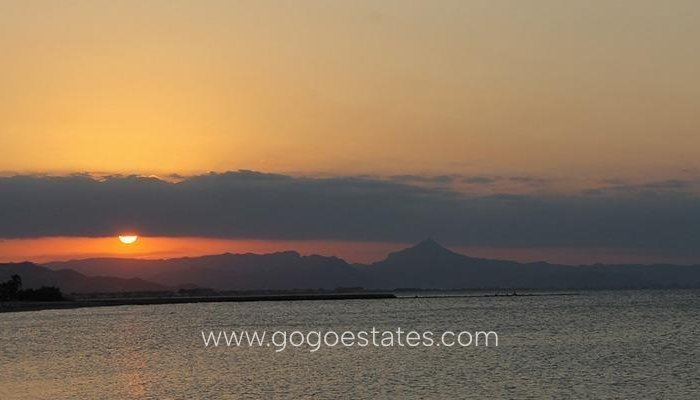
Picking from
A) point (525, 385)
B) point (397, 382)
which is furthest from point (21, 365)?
point (525, 385)

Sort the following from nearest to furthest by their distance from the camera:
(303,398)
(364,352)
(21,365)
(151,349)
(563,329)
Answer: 1. (303,398)
2. (21,365)
3. (364,352)
4. (151,349)
5. (563,329)

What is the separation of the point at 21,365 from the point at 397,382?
3108 centimetres

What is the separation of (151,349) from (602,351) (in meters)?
41.8

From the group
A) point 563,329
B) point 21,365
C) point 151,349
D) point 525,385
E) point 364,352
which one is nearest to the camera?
point 525,385

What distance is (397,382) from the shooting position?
197 feet

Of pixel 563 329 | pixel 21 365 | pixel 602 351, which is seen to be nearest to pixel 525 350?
pixel 602 351

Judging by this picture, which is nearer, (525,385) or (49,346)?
(525,385)

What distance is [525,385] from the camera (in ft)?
190

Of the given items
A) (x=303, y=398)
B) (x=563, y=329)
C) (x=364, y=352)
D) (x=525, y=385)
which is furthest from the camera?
(x=563, y=329)

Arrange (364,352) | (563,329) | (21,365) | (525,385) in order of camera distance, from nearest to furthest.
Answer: (525,385) → (21,365) → (364,352) → (563,329)

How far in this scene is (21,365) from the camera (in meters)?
73.0

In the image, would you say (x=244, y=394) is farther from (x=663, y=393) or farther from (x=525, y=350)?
(x=525, y=350)

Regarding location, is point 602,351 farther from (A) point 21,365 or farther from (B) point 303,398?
(A) point 21,365

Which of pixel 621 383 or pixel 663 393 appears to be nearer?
pixel 663 393
